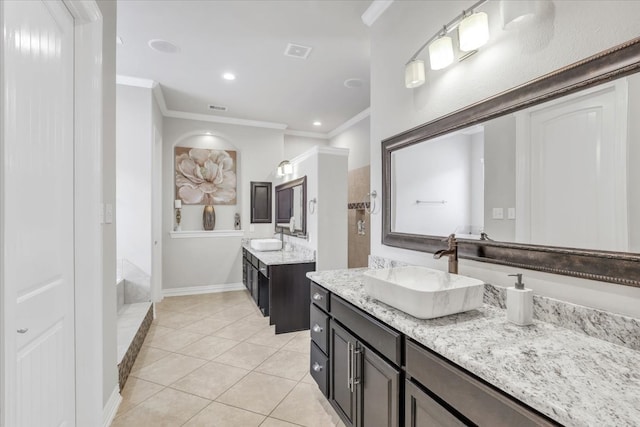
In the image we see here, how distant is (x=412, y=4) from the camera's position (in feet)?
6.52

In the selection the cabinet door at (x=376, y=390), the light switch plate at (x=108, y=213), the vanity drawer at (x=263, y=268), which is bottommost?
the cabinet door at (x=376, y=390)

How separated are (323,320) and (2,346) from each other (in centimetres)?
147

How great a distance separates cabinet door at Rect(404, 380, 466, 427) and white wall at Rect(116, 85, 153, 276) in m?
3.51

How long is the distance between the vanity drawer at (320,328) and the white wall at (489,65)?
2.19ft

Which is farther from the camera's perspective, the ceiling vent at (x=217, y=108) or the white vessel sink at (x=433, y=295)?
the ceiling vent at (x=217, y=108)

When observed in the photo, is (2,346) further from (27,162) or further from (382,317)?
(382,317)

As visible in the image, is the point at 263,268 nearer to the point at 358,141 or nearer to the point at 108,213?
the point at 108,213

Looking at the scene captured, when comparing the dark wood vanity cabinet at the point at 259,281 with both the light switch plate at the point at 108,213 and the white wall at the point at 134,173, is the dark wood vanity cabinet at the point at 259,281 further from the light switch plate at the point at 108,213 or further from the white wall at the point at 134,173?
the light switch plate at the point at 108,213

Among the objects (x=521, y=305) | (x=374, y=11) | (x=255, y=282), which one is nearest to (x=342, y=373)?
(x=521, y=305)

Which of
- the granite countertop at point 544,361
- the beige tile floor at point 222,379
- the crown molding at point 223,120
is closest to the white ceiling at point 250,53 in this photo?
the crown molding at point 223,120

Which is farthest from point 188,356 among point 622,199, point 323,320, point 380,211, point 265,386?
point 622,199

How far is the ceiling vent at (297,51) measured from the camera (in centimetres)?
288

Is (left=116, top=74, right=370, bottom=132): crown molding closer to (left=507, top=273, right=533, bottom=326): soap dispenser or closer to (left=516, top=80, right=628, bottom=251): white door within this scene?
(left=516, top=80, right=628, bottom=251): white door

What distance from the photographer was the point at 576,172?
3.69ft
